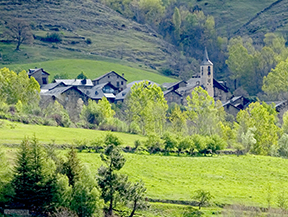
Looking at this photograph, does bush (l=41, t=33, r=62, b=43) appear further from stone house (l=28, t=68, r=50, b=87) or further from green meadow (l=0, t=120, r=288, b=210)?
green meadow (l=0, t=120, r=288, b=210)

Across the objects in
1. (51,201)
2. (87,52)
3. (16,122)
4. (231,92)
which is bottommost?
(51,201)

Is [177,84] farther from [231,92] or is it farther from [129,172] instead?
[129,172]

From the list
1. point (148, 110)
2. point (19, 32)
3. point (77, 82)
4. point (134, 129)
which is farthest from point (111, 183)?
point (19, 32)

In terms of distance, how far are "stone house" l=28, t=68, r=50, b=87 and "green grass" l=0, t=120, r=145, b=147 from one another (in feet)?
199

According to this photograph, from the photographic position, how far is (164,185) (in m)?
52.4

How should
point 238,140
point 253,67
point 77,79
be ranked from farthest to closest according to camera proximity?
point 253,67
point 77,79
point 238,140

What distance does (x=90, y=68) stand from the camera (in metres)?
150

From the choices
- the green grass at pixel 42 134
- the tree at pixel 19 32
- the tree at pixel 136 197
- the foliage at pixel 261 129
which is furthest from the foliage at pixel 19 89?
the tree at pixel 19 32

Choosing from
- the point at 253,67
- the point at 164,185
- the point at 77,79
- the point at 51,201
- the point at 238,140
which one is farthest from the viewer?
the point at 253,67

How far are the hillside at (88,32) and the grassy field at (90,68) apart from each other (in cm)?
677

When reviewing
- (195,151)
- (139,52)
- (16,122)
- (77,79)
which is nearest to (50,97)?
(77,79)

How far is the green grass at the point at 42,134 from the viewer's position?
5940cm

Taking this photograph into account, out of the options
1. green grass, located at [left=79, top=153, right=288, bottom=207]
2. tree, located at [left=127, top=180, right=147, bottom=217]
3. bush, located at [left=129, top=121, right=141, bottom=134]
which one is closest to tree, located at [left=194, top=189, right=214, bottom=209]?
green grass, located at [left=79, top=153, right=288, bottom=207]

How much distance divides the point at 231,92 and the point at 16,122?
96.7 metres
